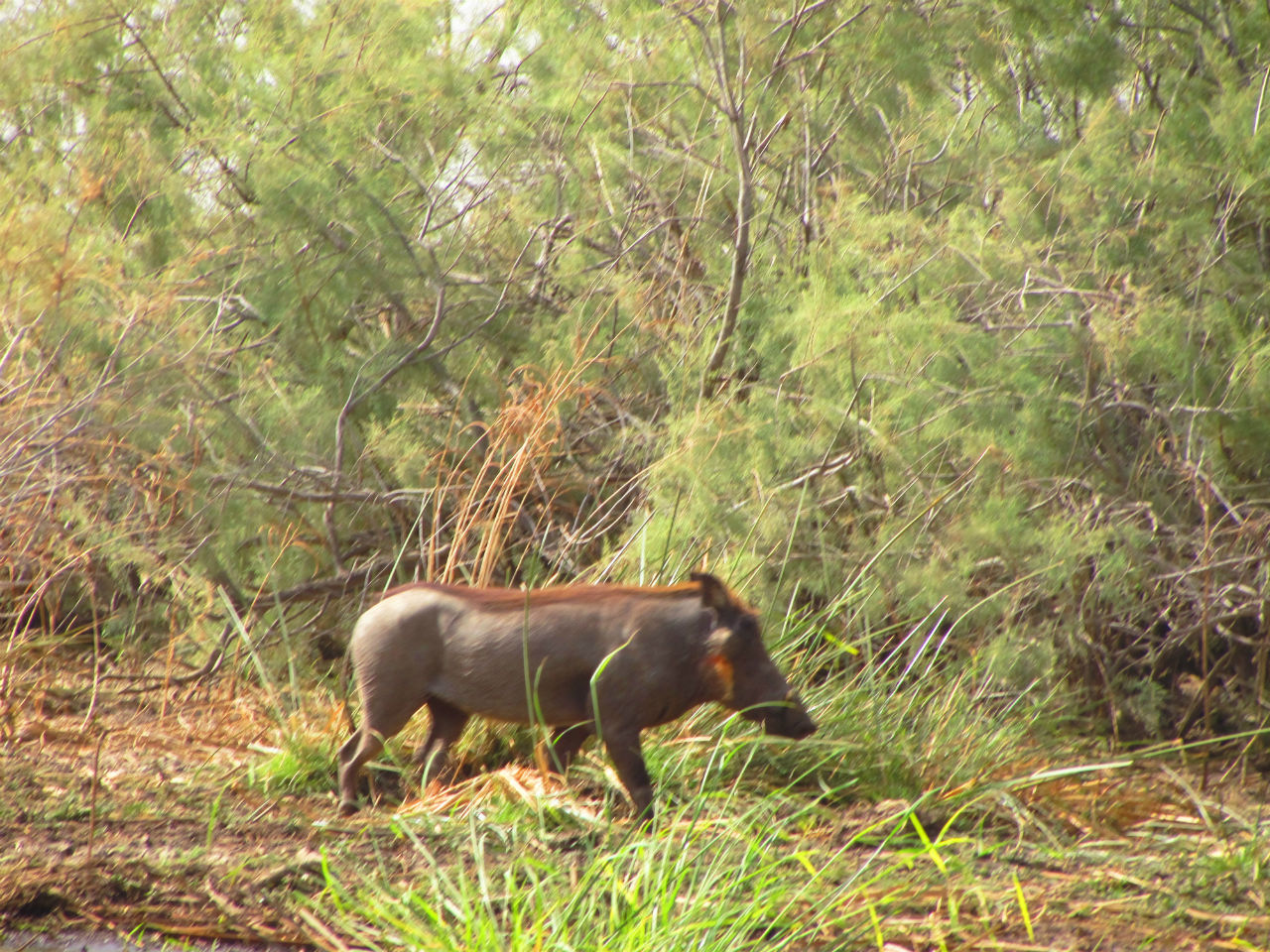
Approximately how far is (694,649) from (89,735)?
2638 mm

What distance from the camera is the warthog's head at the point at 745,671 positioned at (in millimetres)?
4199

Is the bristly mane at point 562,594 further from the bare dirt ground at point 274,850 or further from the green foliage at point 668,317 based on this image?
the green foliage at point 668,317

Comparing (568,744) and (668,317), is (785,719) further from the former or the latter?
(668,317)

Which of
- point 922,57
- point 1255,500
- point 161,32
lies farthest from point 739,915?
point 161,32

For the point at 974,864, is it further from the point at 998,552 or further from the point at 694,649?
the point at 998,552

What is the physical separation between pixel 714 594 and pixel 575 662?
49 cm

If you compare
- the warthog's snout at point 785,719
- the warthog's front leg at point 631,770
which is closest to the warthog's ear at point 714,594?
the warthog's snout at point 785,719

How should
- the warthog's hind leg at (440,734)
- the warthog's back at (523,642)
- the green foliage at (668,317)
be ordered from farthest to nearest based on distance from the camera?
the green foliage at (668,317) < the warthog's hind leg at (440,734) < the warthog's back at (523,642)

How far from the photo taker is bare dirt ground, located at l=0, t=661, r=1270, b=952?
3447mm

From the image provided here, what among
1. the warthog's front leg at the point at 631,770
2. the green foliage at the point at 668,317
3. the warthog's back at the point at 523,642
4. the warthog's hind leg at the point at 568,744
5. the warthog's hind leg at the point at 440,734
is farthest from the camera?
the green foliage at the point at 668,317

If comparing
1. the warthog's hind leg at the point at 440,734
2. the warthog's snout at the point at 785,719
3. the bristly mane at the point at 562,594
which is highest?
the bristly mane at the point at 562,594

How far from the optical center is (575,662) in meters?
4.25

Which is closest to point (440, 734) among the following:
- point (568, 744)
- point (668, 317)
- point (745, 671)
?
point (568, 744)

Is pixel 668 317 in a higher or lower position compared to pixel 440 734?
higher
